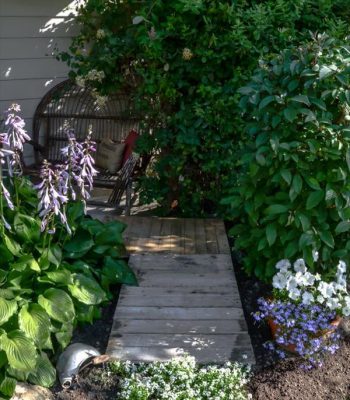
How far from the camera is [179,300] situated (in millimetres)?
4023

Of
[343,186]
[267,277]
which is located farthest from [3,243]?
[343,186]

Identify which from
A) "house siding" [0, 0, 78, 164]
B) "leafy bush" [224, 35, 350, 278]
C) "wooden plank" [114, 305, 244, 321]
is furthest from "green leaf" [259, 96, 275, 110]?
"house siding" [0, 0, 78, 164]

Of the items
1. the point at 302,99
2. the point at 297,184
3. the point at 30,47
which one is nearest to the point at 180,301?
the point at 297,184

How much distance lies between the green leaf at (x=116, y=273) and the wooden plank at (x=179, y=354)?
63 centimetres

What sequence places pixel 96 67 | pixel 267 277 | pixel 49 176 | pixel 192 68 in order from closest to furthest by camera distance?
pixel 49 176
pixel 267 277
pixel 192 68
pixel 96 67

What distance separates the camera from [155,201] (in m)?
6.01

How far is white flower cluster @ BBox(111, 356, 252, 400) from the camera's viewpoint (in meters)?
3.10

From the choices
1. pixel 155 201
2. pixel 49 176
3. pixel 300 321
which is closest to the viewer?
pixel 49 176

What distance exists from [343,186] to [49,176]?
1.58 metres

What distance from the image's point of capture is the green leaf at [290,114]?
→ 3.41m

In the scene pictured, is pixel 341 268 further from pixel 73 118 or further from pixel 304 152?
pixel 73 118

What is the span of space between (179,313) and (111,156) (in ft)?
8.83

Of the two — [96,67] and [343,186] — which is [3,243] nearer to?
[343,186]

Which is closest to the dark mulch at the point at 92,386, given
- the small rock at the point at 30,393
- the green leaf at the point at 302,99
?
the small rock at the point at 30,393
